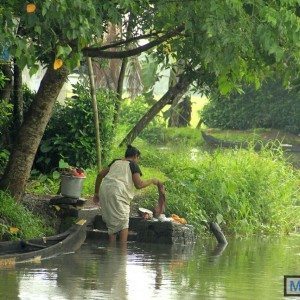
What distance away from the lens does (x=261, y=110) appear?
5100 cm

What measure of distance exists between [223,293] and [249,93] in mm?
37806

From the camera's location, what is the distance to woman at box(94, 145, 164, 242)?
17.2 m

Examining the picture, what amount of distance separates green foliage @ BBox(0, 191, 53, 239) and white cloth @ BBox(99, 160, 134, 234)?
1.07m

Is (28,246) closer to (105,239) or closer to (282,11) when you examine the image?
(105,239)

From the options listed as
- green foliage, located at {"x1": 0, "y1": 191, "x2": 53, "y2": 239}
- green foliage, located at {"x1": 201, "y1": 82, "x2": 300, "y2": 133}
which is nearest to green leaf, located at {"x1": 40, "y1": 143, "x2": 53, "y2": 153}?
green foliage, located at {"x1": 0, "y1": 191, "x2": 53, "y2": 239}

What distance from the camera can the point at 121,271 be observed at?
15000 mm

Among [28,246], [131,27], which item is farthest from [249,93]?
[28,246]

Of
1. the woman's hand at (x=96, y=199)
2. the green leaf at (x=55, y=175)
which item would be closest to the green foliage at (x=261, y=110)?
the green leaf at (x=55, y=175)

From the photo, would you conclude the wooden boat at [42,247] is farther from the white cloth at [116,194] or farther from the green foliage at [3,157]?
the green foliage at [3,157]

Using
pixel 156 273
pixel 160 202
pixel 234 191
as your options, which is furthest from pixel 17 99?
pixel 156 273

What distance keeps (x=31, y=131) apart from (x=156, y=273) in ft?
11.2

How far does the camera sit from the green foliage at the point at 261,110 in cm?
4962

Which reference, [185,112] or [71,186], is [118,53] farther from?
[185,112]

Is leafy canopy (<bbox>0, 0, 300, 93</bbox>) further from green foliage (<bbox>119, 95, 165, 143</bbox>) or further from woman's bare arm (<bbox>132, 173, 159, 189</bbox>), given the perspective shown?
green foliage (<bbox>119, 95, 165, 143</bbox>)
